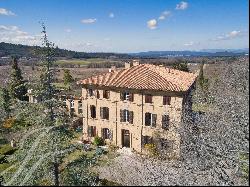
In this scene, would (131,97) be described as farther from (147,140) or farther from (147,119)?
(147,140)

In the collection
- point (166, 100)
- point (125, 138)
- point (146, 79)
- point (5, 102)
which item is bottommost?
point (125, 138)

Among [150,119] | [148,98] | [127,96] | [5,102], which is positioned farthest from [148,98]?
[5,102]

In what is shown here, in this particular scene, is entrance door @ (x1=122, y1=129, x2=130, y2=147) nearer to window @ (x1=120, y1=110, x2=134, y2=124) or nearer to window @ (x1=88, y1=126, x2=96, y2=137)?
window @ (x1=120, y1=110, x2=134, y2=124)

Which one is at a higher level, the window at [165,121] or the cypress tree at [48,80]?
the cypress tree at [48,80]

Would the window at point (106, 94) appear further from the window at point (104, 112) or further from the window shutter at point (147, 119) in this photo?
the window shutter at point (147, 119)

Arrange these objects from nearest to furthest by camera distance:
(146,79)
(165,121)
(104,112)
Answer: (165,121) < (146,79) < (104,112)

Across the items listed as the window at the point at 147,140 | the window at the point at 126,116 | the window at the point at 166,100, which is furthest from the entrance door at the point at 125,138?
the window at the point at 166,100
